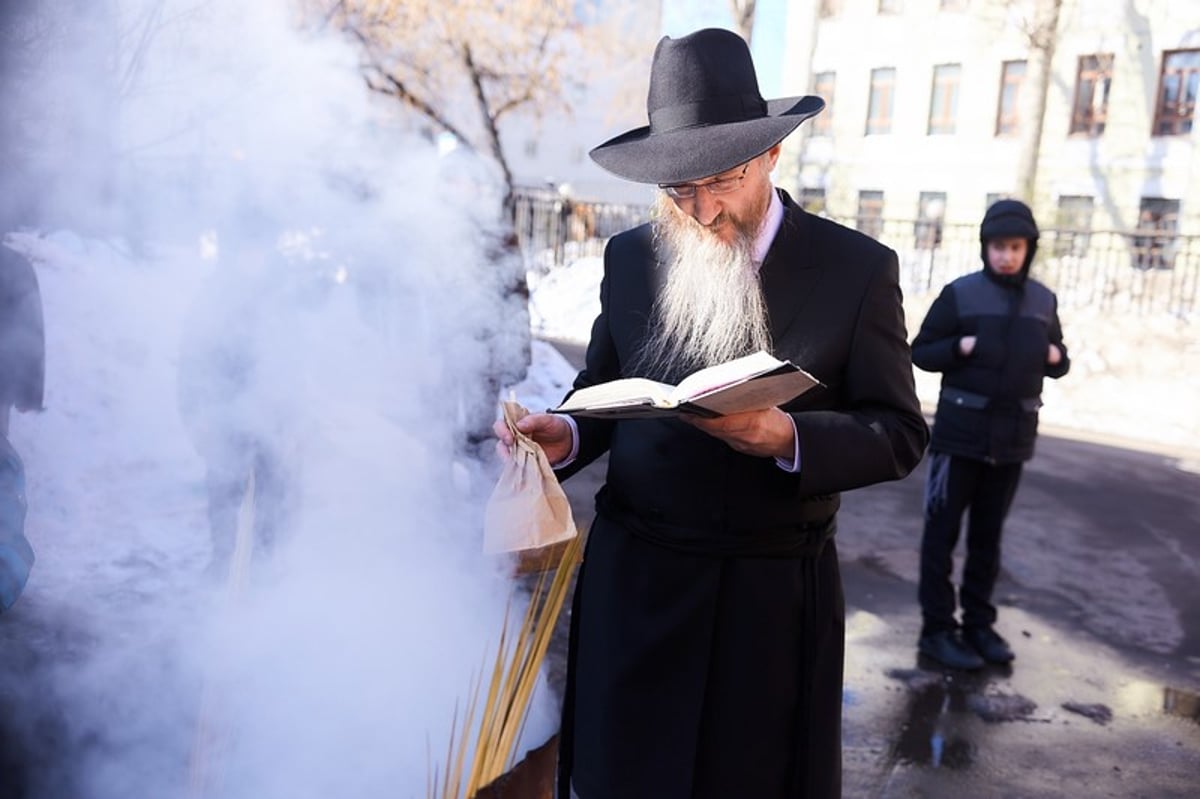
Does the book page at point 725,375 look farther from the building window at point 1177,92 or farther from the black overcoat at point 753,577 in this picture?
the building window at point 1177,92

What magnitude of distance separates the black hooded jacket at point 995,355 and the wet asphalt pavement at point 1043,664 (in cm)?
107

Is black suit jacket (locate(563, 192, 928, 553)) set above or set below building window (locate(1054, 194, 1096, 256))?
below

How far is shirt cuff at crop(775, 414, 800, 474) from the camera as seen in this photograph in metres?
1.77

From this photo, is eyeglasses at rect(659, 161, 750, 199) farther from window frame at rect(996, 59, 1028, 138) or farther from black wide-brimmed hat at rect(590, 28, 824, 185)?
window frame at rect(996, 59, 1028, 138)

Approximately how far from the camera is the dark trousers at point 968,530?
174 inches

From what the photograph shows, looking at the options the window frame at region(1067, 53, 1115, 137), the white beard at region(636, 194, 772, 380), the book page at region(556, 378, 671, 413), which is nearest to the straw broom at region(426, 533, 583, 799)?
the white beard at region(636, 194, 772, 380)

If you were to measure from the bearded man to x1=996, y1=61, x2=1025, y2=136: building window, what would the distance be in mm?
27342

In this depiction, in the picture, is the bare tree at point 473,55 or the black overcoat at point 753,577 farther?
the bare tree at point 473,55

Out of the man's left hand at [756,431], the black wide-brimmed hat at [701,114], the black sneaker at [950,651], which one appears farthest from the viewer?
the black sneaker at [950,651]

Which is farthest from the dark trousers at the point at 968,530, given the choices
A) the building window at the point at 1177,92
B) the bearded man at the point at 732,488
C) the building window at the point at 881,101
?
the building window at the point at 881,101

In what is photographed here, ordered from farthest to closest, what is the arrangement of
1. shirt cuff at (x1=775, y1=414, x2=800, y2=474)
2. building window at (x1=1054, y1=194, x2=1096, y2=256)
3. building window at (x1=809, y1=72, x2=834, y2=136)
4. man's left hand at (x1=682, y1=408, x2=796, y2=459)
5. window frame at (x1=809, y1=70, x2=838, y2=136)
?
building window at (x1=809, y1=72, x2=834, y2=136)
window frame at (x1=809, y1=70, x2=838, y2=136)
building window at (x1=1054, y1=194, x2=1096, y2=256)
shirt cuff at (x1=775, y1=414, x2=800, y2=474)
man's left hand at (x1=682, y1=408, x2=796, y2=459)

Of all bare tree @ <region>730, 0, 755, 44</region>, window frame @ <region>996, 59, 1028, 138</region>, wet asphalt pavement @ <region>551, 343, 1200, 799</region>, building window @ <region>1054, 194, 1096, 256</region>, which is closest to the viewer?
wet asphalt pavement @ <region>551, 343, 1200, 799</region>

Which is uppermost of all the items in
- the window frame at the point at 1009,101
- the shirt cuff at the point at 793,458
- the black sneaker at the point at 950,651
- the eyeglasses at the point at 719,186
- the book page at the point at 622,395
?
the window frame at the point at 1009,101

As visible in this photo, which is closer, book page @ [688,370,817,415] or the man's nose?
book page @ [688,370,817,415]
